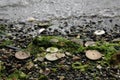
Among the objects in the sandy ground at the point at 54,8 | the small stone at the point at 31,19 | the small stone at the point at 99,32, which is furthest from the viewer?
the sandy ground at the point at 54,8

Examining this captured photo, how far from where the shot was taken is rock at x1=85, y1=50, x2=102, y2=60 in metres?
2.72

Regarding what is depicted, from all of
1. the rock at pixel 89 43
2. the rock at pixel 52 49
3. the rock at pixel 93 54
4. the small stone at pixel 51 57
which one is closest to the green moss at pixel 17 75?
the small stone at pixel 51 57

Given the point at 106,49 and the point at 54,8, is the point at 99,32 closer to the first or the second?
the point at 106,49

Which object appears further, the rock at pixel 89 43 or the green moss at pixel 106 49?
the rock at pixel 89 43

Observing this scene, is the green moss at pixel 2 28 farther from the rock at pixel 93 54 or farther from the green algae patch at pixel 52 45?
the rock at pixel 93 54

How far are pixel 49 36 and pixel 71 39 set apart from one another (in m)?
0.23

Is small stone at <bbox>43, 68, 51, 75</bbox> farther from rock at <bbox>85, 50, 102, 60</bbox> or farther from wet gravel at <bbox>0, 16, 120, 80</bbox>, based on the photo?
rock at <bbox>85, 50, 102, 60</bbox>

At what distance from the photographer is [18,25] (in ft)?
11.4

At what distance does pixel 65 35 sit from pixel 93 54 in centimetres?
55

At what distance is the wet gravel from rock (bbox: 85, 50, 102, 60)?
0.14 feet

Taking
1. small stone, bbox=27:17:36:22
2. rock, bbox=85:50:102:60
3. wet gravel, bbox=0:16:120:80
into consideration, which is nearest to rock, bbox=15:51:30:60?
wet gravel, bbox=0:16:120:80

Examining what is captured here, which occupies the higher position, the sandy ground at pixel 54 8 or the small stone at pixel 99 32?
the sandy ground at pixel 54 8

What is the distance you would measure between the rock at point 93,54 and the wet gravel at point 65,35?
4cm

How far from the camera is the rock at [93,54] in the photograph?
2720 millimetres
